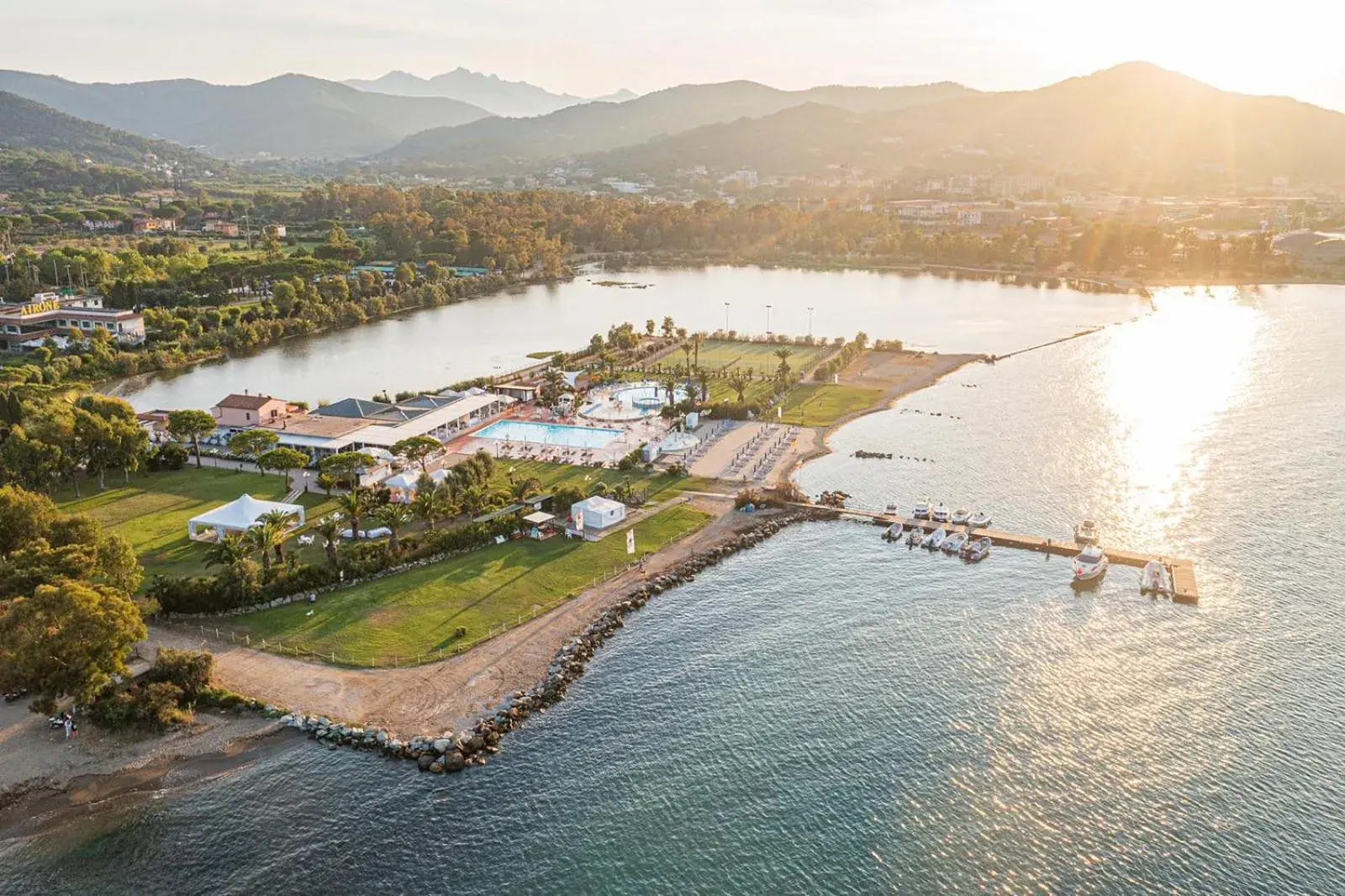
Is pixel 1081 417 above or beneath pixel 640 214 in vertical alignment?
beneath

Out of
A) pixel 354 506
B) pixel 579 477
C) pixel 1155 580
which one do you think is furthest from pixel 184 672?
pixel 1155 580

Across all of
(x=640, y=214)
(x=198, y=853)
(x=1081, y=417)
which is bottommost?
(x=198, y=853)

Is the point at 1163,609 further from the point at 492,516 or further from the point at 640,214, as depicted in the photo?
the point at 640,214

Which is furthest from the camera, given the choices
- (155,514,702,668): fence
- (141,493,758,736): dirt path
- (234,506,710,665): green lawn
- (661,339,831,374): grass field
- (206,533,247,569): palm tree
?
(661,339,831,374): grass field

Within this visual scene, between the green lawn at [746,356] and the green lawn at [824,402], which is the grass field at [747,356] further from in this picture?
the green lawn at [824,402]

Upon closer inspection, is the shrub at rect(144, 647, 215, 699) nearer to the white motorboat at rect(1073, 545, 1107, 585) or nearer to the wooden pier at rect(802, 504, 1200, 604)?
the wooden pier at rect(802, 504, 1200, 604)

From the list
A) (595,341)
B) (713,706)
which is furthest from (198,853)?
(595,341)

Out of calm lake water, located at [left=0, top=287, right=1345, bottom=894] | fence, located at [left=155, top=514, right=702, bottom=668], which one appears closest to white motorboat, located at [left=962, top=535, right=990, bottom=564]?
calm lake water, located at [left=0, top=287, right=1345, bottom=894]

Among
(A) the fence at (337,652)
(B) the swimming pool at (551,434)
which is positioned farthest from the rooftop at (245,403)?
(A) the fence at (337,652)
